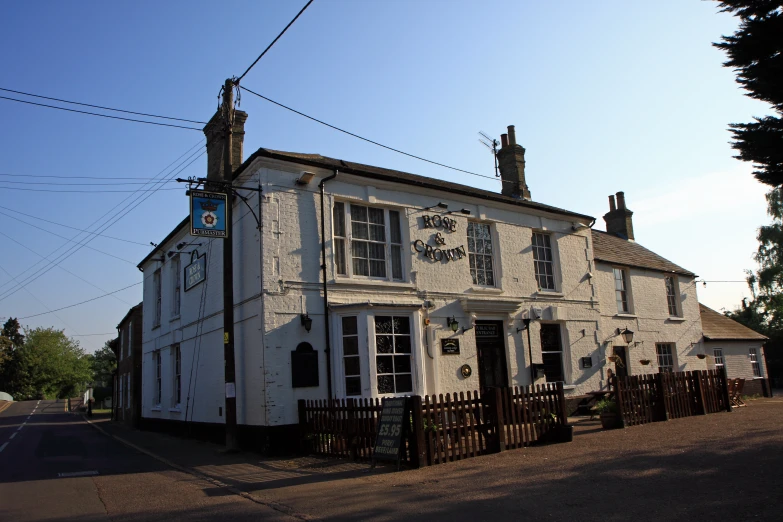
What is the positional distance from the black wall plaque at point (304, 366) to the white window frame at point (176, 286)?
756 centimetres

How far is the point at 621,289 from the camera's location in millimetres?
22516

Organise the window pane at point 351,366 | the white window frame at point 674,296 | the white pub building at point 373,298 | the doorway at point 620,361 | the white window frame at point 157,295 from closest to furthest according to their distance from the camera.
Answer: the white pub building at point 373,298 → the window pane at point 351,366 → the doorway at point 620,361 → the white window frame at point 157,295 → the white window frame at point 674,296

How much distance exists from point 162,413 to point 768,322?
43.9 meters

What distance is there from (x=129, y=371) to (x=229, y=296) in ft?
55.0

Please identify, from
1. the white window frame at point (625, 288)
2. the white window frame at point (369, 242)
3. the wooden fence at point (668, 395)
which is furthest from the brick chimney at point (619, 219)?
the white window frame at point (369, 242)

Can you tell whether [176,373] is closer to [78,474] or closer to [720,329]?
[78,474]

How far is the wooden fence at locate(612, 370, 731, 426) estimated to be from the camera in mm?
14742

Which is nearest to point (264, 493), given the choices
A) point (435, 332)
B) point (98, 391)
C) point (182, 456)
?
point (182, 456)

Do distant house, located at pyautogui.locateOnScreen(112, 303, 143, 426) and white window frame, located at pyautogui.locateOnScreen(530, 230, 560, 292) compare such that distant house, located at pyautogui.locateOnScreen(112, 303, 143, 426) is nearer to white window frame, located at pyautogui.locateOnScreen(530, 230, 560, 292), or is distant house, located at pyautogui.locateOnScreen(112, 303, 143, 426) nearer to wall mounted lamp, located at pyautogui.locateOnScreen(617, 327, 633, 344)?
white window frame, located at pyautogui.locateOnScreen(530, 230, 560, 292)

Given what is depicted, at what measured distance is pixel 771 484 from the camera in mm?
7121

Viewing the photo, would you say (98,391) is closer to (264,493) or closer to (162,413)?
(162,413)

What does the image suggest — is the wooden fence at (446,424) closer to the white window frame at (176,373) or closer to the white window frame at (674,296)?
the white window frame at (176,373)

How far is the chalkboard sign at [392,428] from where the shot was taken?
32.7 feet

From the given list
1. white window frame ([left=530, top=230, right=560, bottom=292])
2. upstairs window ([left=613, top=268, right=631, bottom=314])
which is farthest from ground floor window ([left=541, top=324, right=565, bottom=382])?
upstairs window ([left=613, top=268, right=631, bottom=314])
